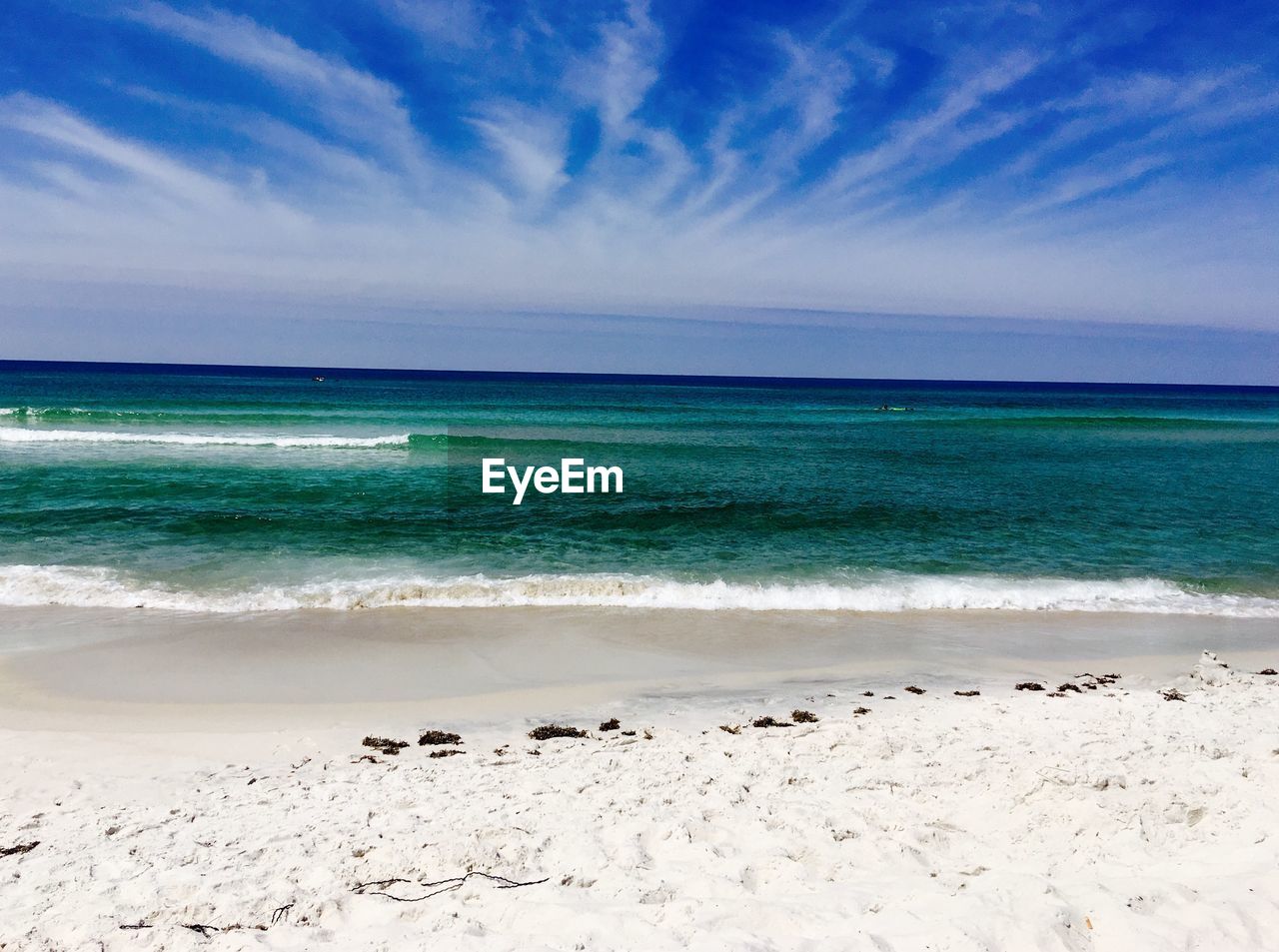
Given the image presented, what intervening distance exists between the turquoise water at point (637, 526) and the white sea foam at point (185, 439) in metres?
0.21

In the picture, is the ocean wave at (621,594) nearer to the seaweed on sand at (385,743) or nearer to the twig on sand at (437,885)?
the seaweed on sand at (385,743)

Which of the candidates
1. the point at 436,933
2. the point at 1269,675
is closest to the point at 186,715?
the point at 436,933

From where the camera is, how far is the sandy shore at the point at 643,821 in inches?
155

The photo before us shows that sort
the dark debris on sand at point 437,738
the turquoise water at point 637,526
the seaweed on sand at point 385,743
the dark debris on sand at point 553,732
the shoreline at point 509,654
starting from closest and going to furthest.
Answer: the seaweed on sand at point 385,743
the dark debris on sand at point 437,738
the dark debris on sand at point 553,732
the shoreline at point 509,654
the turquoise water at point 637,526

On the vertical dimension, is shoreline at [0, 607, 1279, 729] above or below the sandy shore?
below

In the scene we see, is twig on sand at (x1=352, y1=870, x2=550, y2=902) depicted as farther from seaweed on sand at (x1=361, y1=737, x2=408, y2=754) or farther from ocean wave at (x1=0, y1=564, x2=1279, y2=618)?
ocean wave at (x1=0, y1=564, x2=1279, y2=618)

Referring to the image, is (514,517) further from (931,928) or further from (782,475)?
(931,928)

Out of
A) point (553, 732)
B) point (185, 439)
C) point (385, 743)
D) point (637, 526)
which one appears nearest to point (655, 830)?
point (553, 732)

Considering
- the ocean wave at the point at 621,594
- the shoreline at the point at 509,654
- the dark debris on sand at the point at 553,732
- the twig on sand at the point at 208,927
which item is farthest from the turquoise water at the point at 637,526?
the twig on sand at the point at 208,927

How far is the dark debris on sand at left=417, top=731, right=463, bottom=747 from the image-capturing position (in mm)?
6633

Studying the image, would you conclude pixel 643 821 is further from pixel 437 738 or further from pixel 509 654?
pixel 509 654

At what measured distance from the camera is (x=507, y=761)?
20.2ft

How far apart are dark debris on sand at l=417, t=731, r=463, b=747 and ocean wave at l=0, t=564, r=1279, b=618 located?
14.6 feet

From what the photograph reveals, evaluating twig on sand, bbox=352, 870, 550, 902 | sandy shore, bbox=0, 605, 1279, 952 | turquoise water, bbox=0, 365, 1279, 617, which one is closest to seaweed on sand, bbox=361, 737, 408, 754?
sandy shore, bbox=0, 605, 1279, 952
